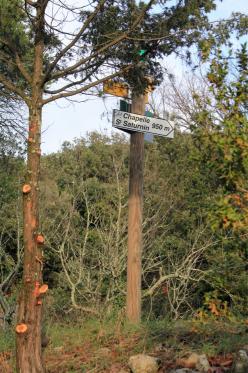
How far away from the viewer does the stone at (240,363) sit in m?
5.35

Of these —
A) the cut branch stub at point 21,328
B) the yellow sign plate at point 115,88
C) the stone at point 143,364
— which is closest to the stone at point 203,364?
the stone at point 143,364

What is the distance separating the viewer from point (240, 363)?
17.7 ft

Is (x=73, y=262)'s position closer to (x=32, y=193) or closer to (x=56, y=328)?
(x=56, y=328)

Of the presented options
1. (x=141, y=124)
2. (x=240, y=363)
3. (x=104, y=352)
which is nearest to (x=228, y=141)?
(x=240, y=363)

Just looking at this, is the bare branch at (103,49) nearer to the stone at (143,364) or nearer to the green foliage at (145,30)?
the green foliage at (145,30)

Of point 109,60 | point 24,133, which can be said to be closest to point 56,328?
point 109,60

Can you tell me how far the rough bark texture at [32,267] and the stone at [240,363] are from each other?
1895 millimetres

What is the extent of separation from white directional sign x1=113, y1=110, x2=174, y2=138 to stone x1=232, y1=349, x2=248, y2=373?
3.75 m

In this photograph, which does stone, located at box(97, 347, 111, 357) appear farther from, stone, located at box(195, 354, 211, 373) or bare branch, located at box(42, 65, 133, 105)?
bare branch, located at box(42, 65, 133, 105)

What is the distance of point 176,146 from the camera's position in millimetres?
17297

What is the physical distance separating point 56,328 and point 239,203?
5.44m

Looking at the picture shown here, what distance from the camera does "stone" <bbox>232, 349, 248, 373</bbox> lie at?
5.35m

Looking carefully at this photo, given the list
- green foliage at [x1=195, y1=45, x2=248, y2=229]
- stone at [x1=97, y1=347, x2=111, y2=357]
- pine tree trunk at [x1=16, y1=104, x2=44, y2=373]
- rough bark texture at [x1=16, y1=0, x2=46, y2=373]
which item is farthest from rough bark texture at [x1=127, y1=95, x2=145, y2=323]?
green foliage at [x1=195, y1=45, x2=248, y2=229]

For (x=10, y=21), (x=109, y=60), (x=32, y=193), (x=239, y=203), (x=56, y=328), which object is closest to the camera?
(x=239, y=203)
